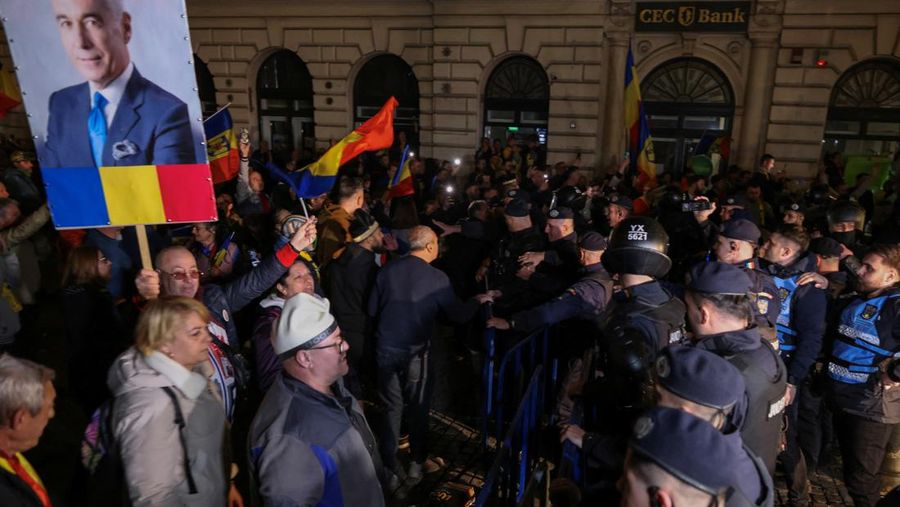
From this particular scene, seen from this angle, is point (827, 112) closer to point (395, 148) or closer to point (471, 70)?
point (471, 70)

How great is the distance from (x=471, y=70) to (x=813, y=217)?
1016cm

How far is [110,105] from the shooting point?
9.78ft

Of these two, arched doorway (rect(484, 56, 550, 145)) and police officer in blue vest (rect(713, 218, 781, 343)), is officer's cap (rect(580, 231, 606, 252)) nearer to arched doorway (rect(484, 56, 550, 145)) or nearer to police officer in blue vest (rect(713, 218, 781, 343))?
police officer in blue vest (rect(713, 218, 781, 343))

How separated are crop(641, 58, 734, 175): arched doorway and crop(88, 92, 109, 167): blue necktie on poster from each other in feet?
46.2

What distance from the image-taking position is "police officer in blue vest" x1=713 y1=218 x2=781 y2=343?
3.95 metres

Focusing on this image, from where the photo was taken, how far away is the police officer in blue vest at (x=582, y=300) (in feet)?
14.0

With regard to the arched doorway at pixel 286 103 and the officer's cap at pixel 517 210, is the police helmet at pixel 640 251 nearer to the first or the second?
the officer's cap at pixel 517 210

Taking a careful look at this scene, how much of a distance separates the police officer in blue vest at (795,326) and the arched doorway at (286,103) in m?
14.9

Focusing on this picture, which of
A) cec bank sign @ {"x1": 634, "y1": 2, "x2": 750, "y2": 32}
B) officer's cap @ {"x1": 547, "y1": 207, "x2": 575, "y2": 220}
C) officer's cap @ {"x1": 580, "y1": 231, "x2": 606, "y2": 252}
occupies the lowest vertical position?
officer's cap @ {"x1": 580, "y1": 231, "x2": 606, "y2": 252}

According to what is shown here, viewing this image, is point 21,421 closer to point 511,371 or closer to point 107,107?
point 107,107

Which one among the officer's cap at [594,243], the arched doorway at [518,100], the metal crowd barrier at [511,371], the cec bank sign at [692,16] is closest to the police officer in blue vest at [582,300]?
the officer's cap at [594,243]

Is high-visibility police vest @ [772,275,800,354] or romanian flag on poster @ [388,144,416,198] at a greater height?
romanian flag on poster @ [388,144,416,198]

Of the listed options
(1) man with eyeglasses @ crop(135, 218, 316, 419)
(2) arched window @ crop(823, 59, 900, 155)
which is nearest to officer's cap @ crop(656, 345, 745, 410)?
(1) man with eyeglasses @ crop(135, 218, 316, 419)

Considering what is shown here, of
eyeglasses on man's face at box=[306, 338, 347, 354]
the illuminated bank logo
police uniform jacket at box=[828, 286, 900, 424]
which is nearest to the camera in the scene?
eyeglasses on man's face at box=[306, 338, 347, 354]
